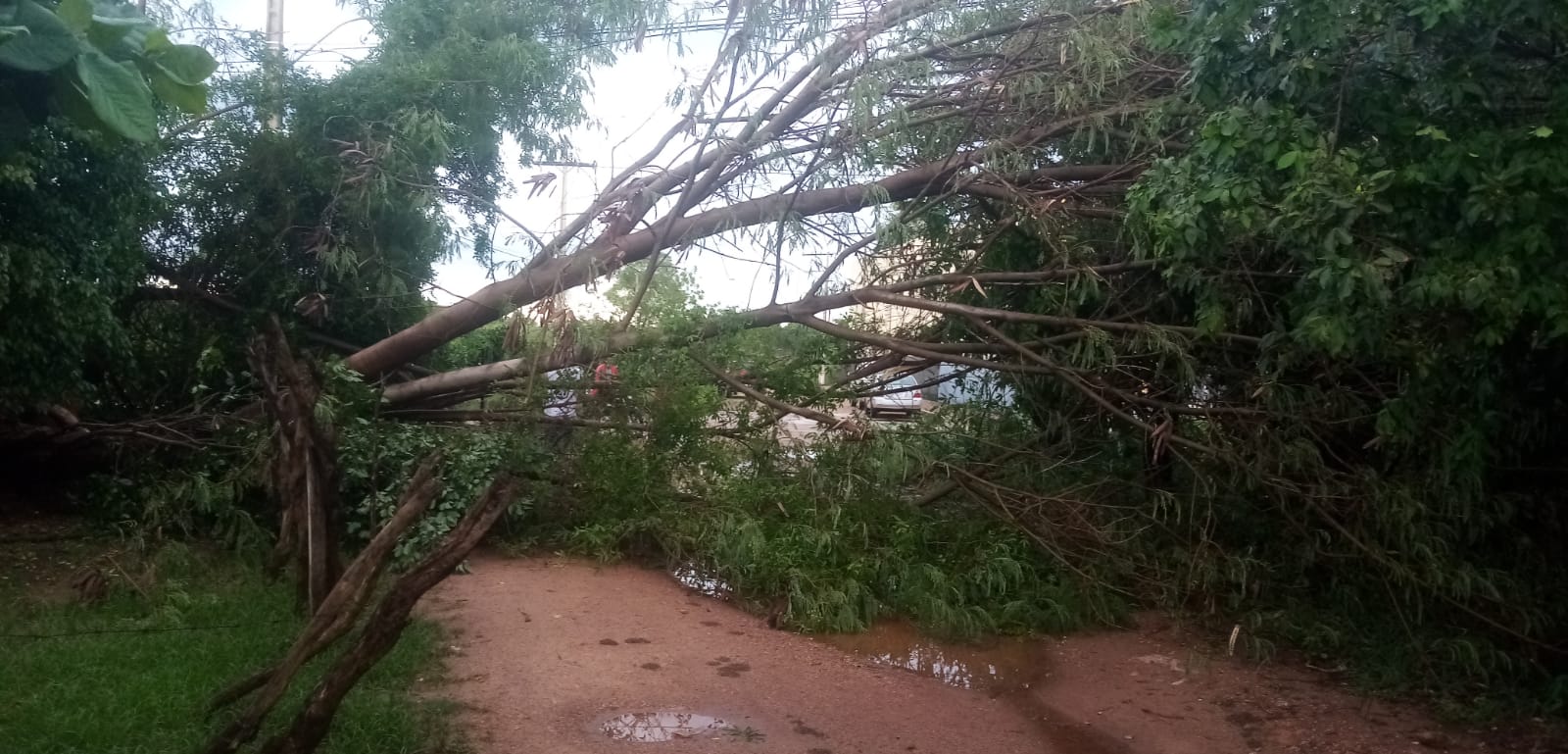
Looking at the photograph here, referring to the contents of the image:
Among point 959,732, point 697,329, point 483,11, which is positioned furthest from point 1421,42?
point 483,11

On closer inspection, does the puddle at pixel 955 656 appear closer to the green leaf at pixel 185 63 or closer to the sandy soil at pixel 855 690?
the sandy soil at pixel 855 690

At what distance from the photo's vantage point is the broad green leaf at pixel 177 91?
2.46 m

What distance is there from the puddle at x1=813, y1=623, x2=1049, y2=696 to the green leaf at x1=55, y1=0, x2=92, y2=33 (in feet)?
18.6

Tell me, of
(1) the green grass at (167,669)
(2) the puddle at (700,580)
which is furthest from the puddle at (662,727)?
(2) the puddle at (700,580)

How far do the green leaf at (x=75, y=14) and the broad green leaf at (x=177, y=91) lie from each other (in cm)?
22

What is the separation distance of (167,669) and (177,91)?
164 inches

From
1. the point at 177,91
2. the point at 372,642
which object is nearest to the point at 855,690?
the point at 372,642

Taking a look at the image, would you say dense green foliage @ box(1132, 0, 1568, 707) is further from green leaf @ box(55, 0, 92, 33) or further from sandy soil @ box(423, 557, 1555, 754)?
green leaf @ box(55, 0, 92, 33)

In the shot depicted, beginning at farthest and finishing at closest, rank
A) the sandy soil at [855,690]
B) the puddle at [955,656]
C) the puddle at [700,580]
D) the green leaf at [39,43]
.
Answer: the puddle at [700,580] → the puddle at [955,656] → the sandy soil at [855,690] → the green leaf at [39,43]

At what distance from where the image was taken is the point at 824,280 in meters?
9.13

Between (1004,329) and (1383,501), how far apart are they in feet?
9.36

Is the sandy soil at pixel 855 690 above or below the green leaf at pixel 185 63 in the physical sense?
below

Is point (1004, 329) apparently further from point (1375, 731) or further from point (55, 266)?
point (55, 266)

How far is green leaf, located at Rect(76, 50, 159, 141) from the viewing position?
2199mm
